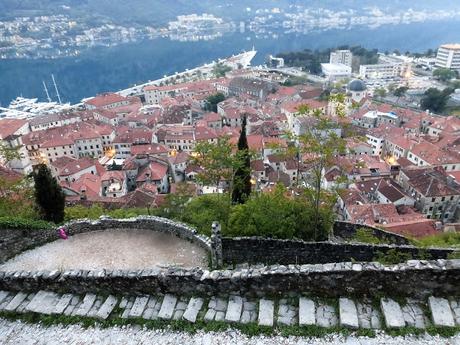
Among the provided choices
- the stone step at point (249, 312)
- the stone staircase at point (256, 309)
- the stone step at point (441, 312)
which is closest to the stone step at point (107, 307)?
the stone staircase at point (256, 309)

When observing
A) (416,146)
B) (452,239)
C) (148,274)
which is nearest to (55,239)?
(148,274)

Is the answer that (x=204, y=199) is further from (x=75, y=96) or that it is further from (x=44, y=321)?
(x=75, y=96)

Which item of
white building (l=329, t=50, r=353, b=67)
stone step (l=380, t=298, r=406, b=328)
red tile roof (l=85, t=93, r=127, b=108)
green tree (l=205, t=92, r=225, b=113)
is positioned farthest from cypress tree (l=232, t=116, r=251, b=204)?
white building (l=329, t=50, r=353, b=67)

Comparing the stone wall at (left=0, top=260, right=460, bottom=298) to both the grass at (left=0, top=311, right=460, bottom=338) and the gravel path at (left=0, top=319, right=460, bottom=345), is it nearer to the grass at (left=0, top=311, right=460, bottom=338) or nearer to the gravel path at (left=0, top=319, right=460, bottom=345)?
the grass at (left=0, top=311, right=460, bottom=338)

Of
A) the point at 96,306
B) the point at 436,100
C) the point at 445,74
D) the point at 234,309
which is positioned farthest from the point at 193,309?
the point at 445,74

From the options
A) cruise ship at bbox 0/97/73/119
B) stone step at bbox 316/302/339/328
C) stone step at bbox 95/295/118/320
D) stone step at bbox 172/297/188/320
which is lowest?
cruise ship at bbox 0/97/73/119

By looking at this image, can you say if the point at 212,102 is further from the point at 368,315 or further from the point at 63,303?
the point at 368,315

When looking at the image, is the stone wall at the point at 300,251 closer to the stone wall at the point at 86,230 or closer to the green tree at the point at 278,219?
the stone wall at the point at 86,230

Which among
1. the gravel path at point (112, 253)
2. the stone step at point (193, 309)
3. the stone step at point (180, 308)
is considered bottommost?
the gravel path at point (112, 253)
